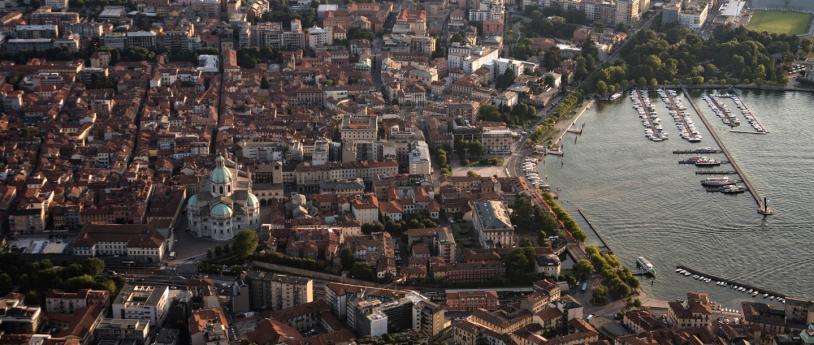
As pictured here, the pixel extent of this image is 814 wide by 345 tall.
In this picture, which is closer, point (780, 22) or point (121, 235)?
point (121, 235)

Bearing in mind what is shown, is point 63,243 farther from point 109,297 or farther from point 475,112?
point 475,112

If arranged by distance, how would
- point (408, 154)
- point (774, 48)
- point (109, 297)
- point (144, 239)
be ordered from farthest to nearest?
point (774, 48) < point (408, 154) < point (144, 239) < point (109, 297)

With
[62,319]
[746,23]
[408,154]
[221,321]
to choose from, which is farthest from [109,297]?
[746,23]


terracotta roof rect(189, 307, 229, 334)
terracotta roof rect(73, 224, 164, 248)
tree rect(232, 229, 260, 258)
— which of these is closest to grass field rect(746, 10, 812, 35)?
tree rect(232, 229, 260, 258)

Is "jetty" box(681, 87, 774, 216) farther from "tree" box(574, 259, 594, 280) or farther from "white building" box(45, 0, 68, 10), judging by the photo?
"white building" box(45, 0, 68, 10)

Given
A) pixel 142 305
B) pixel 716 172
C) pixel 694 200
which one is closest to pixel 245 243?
pixel 142 305

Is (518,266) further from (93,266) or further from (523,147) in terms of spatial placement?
(523,147)
